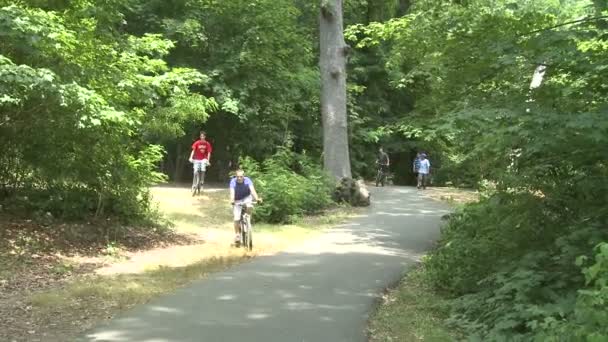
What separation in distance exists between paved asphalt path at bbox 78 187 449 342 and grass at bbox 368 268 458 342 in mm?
177

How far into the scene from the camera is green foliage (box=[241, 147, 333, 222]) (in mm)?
16578

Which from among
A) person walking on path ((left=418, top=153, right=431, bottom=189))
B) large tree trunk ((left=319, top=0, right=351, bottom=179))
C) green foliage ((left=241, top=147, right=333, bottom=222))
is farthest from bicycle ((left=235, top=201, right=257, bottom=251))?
person walking on path ((left=418, top=153, right=431, bottom=189))

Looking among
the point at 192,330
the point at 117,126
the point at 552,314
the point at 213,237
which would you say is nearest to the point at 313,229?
the point at 213,237

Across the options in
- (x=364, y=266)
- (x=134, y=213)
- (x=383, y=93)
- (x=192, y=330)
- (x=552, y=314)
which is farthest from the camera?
(x=383, y=93)

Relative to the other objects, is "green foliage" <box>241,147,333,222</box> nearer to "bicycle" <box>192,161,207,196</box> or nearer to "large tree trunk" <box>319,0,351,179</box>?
"large tree trunk" <box>319,0,351,179</box>

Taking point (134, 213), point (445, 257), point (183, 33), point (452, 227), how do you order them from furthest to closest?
point (183, 33) < point (134, 213) < point (452, 227) < point (445, 257)

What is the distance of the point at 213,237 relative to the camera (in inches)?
569

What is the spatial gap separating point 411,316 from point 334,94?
13.5 metres

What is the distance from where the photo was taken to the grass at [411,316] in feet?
23.1

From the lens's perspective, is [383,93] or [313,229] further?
→ [383,93]

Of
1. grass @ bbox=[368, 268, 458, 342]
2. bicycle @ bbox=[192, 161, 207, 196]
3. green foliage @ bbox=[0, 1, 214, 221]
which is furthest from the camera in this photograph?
bicycle @ bbox=[192, 161, 207, 196]

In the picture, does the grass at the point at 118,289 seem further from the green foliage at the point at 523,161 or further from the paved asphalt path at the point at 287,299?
the green foliage at the point at 523,161

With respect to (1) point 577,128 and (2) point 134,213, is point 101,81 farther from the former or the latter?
(1) point 577,128

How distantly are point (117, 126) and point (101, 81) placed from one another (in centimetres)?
96
